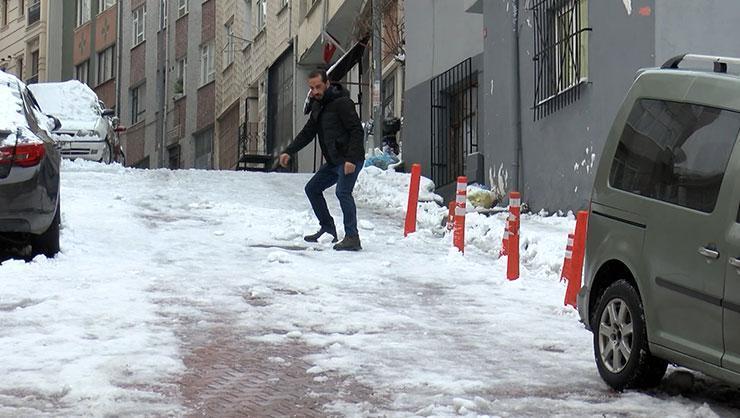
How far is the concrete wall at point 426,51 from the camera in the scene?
80.0 ft

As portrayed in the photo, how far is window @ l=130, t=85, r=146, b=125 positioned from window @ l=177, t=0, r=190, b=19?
3.93 meters

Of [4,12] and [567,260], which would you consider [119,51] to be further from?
[567,260]

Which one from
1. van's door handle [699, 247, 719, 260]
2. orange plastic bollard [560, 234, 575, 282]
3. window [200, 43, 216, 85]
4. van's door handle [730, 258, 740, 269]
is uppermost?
window [200, 43, 216, 85]

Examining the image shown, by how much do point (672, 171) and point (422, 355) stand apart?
1.94 meters

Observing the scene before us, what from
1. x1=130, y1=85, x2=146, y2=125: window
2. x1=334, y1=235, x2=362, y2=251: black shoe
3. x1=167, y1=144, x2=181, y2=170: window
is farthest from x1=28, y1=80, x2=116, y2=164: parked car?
x1=130, y1=85, x2=146, y2=125: window

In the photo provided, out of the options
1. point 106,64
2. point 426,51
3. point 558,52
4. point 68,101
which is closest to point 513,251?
point 558,52

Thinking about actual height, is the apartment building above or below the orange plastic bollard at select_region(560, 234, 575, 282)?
above

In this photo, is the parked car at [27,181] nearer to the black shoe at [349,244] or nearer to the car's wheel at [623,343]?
the black shoe at [349,244]

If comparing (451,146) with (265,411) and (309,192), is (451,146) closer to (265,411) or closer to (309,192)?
(309,192)

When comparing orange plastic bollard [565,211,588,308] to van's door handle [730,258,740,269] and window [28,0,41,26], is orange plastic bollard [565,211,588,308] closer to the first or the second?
van's door handle [730,258,740,269]

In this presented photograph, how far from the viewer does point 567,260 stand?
12.0 metres

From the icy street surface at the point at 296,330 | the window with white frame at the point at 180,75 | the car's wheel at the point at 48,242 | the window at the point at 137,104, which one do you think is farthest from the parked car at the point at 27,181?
the window at the point at 137,104

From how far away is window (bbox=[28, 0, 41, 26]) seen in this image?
6066 centimetres

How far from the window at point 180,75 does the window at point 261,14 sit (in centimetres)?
700
